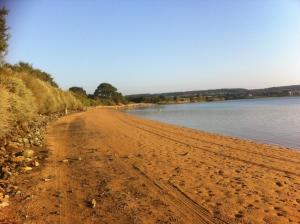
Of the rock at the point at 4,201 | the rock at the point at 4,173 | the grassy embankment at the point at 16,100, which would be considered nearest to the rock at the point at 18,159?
the rock at the point at 4,173

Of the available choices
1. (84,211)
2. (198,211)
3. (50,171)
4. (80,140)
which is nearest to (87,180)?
(50,171)

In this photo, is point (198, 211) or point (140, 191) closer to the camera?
point (198, 211)

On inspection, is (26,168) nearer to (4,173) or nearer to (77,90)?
(4,173)

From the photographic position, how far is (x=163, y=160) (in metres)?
10.3

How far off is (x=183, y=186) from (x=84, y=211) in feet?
8.02

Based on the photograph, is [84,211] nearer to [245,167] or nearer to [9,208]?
[9,208]

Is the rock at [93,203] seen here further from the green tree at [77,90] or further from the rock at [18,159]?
the green tree at [77,90]

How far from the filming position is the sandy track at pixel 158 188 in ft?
18.6

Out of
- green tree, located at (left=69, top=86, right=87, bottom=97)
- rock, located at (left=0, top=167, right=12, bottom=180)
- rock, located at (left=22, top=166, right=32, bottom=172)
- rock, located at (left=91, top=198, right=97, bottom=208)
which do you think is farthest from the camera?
green tree, located at (left=69, top=86, right=87, bottom=97)

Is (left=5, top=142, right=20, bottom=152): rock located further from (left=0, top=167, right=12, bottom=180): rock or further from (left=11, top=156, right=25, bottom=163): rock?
(left=0, top=167, right=12, bottom=180): rock

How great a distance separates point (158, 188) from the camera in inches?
283

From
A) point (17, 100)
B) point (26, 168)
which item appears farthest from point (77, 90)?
point (26, 168)

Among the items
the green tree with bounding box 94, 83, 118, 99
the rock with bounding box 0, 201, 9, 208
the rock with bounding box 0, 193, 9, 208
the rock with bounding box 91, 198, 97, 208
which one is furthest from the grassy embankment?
the green tree with bounding box 94, 83, 118, 99

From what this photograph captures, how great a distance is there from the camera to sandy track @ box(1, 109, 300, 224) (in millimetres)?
5676
